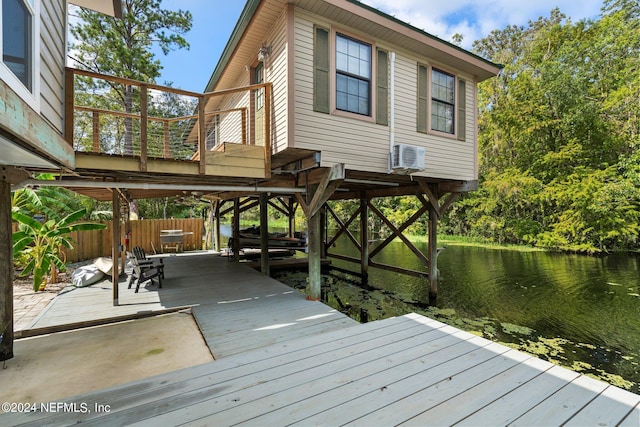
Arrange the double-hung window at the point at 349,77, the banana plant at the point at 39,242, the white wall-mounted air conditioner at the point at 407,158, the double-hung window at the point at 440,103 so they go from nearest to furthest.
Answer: the double-hung window at the point at 349,77 < the white wall-mounted air conditioner at the point at 407,158 < the banana plant at the point at 39,242 < the double-hung window at the point at 440,103

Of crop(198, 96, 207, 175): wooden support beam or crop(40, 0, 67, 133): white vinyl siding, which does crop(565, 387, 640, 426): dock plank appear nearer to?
crop(198, 96, 207, 175): wooden support beam

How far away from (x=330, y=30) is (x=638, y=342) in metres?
8.27

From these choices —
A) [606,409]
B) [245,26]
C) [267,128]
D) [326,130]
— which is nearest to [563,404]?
[606,409]

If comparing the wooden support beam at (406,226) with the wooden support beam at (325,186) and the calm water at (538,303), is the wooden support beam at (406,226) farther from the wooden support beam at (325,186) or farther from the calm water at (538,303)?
the wooden support beam at (325,186)

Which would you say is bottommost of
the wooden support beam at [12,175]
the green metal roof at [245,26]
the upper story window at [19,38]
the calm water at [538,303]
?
the calm water at [538,303]

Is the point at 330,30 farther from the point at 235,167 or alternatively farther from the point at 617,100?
the point at 617,100

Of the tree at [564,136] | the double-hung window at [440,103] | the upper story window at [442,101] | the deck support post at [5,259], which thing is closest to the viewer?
the deck support post at [5,259]

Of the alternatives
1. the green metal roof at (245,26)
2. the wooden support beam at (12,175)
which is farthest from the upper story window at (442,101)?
the wooden support beam at (12,175)

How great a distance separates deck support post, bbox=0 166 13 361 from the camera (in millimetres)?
3156

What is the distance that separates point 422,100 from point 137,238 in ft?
40.8

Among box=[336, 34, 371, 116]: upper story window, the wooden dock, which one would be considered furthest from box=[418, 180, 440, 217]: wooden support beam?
the wooden dock

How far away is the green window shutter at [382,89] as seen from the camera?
601 centimetres

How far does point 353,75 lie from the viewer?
5734 mm

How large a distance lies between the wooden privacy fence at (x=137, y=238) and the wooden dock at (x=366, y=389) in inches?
354
